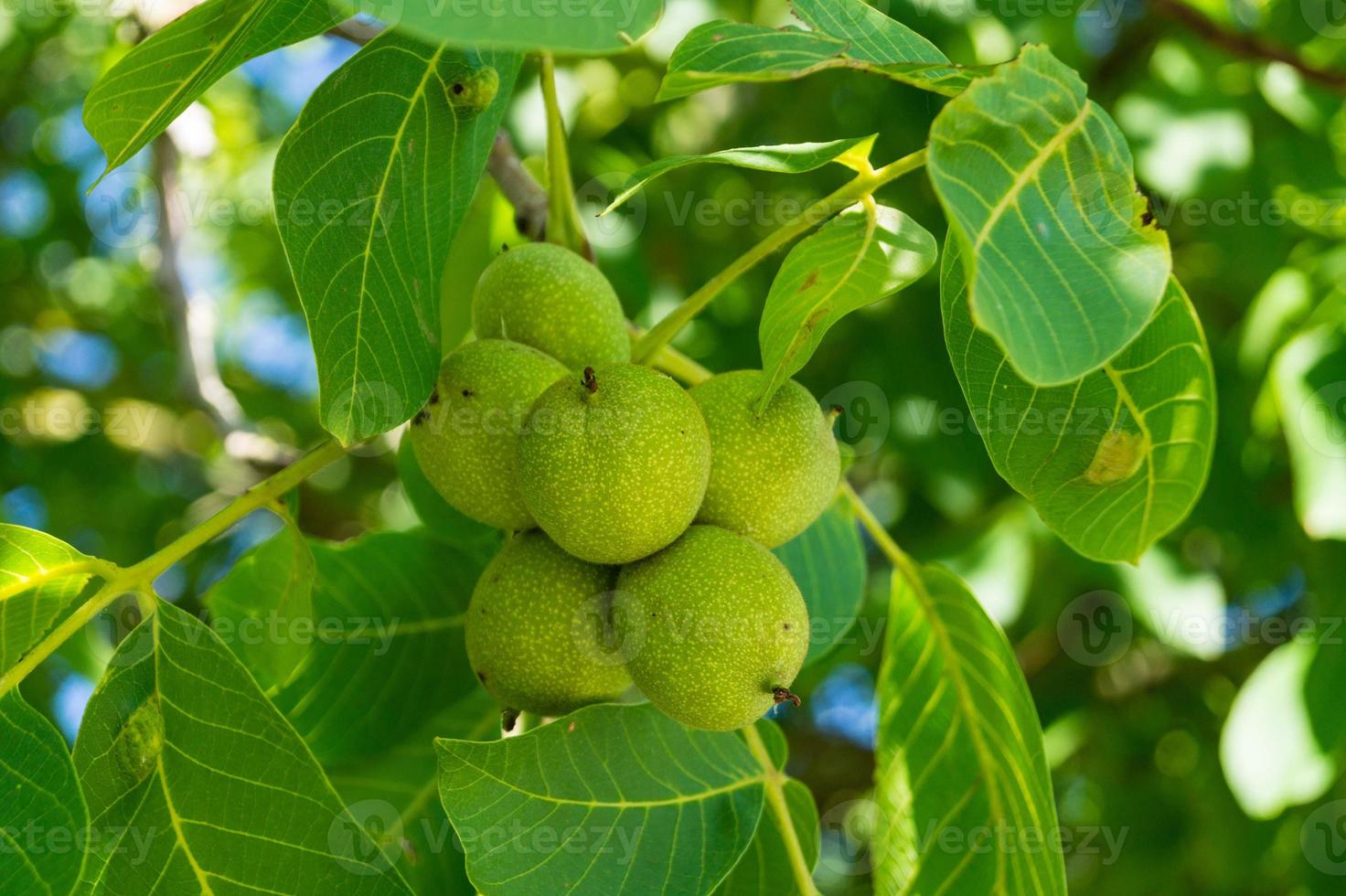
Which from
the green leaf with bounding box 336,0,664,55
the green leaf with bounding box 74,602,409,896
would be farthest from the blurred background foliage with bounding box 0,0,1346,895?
the green leaf with bounding box 336,0,664,55

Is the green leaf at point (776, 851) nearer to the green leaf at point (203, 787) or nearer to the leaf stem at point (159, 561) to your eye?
the green leaf at point (203, 787)

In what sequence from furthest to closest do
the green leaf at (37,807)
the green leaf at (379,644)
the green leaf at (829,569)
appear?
the green leaf at (829,569) < the green leaf at (379,644) < the green leaf at (37,807)

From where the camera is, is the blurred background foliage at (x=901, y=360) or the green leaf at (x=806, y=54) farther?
the blurred background foliage at (x=901, y=360)

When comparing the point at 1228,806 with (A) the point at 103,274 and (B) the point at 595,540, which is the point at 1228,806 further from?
(A) the point at 103,274

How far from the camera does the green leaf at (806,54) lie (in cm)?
108

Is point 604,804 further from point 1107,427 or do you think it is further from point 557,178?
point 557,178

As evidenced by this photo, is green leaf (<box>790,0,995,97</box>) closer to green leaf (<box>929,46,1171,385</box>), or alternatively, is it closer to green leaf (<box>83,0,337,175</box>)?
green leaf (<box>929,46,1171,385</box>)

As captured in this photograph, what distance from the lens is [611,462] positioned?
1.20 m

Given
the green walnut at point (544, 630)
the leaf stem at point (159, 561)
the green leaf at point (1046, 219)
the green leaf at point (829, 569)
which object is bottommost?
the green leaf at point (829, 569)

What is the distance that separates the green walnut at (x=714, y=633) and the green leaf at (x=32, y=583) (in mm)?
592

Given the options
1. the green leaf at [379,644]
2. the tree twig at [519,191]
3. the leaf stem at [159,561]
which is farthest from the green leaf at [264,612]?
the tree twig at [519,191]

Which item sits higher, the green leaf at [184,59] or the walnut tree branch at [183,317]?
the green leaf at [184,59]

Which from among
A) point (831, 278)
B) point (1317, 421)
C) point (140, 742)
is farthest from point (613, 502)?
point (1317, 421)

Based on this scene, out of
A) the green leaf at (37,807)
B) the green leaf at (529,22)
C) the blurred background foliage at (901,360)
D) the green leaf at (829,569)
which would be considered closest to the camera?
the green leaf at (529,22)
